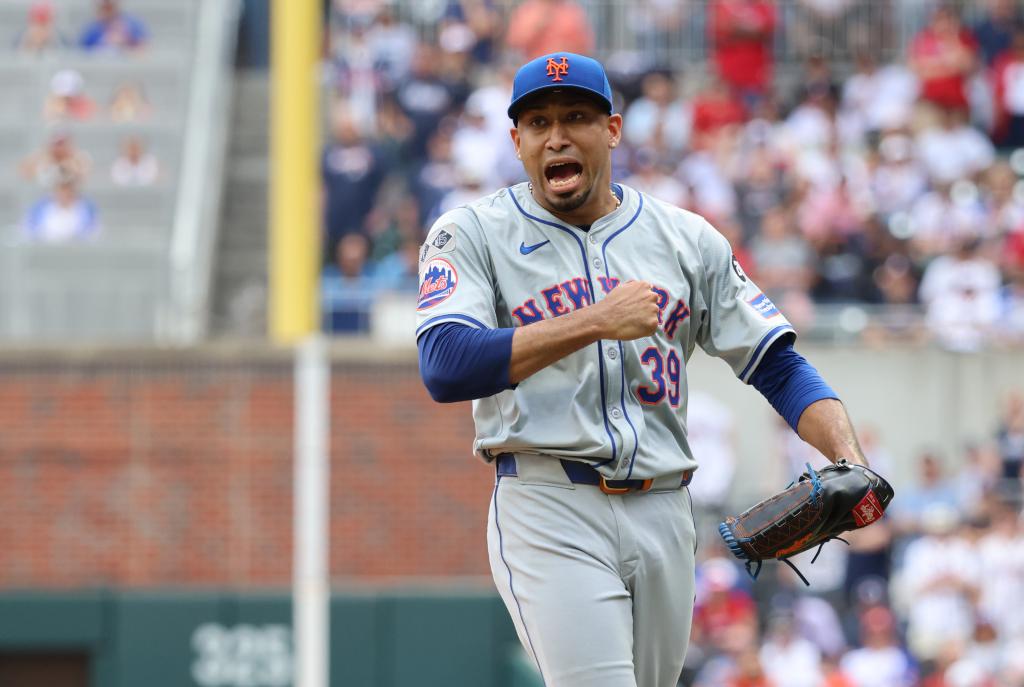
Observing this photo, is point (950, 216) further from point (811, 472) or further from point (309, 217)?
point (811, 472)

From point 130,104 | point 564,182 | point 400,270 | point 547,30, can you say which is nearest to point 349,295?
point 400,270

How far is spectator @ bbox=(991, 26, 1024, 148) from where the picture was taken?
534 inches

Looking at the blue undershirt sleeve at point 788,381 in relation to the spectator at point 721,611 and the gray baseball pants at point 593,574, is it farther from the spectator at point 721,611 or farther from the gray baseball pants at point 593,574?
the spectator at point 721,611

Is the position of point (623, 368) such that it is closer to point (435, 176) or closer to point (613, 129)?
point (613, 129)

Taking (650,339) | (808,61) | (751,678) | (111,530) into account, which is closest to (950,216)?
(808,61)

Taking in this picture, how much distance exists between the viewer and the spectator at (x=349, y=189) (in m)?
12.8

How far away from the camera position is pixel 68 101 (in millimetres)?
13898

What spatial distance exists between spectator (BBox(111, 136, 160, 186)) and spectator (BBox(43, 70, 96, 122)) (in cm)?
51

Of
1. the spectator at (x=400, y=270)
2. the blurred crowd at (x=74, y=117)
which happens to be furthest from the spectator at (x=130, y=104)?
the spectator at (x=400, y=270)

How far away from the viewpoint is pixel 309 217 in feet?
39.0

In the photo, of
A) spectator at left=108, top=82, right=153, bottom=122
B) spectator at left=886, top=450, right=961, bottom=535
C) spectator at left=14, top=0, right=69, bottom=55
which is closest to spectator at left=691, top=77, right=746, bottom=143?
spectator at left=886, top=450, right=961, bottom=535

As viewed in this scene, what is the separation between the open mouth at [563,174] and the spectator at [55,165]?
9.71 meters

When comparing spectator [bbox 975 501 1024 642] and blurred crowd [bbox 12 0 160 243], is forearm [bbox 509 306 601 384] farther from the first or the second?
blurred crowd [bbox 12 0 160 243]

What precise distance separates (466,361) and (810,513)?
82 centimetres
